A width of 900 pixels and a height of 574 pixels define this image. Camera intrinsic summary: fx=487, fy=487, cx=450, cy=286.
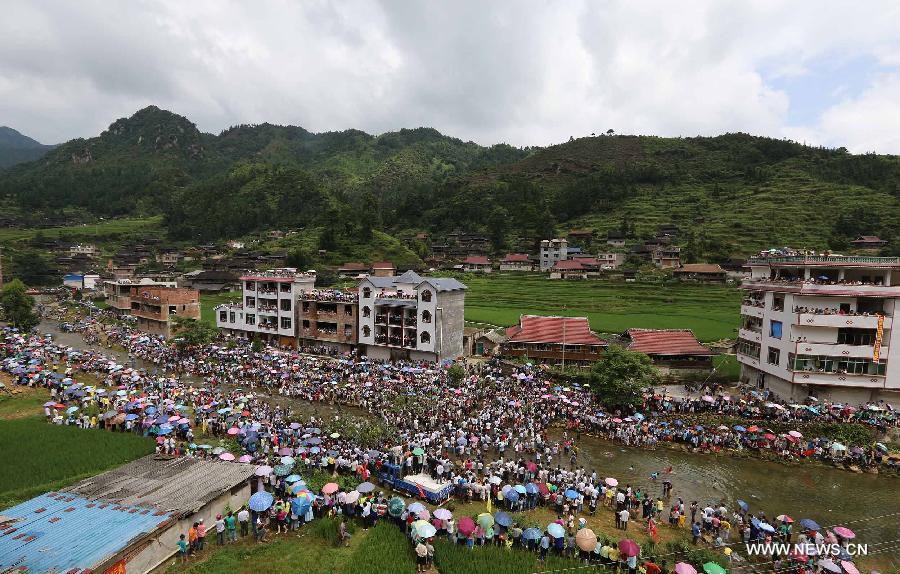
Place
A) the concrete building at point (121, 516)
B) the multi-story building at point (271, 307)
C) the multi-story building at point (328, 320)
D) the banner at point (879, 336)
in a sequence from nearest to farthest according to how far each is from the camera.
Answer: the concrete building at point (121, 516) → the banner at point (879, 336) → the multi-story building at point (328, 320) → the multi-story building at point (271, 307)

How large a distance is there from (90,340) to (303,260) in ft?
120

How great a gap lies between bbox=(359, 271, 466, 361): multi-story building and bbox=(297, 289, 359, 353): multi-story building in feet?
4.56

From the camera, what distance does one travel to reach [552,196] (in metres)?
129

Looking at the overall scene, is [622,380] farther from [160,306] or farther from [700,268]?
[700,268]

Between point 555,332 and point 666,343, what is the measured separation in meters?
8.04

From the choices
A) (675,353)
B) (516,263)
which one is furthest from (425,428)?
(516,263)

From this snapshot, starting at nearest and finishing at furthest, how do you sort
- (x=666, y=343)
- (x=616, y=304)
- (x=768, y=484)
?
(x=768, y=484) < (x=666, y=343) < (x=616, y=304)

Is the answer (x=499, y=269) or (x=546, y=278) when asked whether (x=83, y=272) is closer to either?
(x=499, y=269)

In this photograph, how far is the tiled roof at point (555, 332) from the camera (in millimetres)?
36822

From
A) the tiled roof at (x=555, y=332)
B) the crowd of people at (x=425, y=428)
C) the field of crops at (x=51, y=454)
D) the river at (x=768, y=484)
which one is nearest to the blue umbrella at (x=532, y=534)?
the crowd of people at (x=425, y=428)

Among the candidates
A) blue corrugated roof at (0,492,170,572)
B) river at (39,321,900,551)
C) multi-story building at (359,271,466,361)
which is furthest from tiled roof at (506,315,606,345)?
blue corrugated roof at (0,492,170,572)

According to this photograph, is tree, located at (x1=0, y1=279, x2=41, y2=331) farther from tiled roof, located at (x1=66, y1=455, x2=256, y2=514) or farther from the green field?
the green field

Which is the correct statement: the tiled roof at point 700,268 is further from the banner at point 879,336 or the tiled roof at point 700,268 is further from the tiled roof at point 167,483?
the tiled roof at point 167,483

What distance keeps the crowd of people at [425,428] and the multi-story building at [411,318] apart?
8.87 ft
